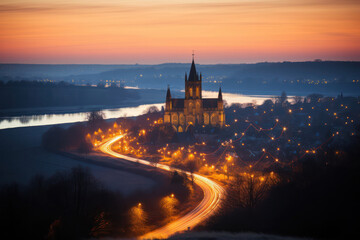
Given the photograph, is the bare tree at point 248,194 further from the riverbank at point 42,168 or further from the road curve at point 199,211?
the riverbank at point 42,168

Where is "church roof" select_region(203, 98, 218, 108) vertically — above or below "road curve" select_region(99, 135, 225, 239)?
above

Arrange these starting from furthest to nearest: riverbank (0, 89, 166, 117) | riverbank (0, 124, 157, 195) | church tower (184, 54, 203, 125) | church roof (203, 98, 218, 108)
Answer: riverbank (0, 89, 166, 117) < church roof (203, 98, 218, 108) < church tower (184, 54, 203, 125) < riverbank (0, 124, 157, 195)

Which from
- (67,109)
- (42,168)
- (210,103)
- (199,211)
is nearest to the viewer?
(199,211)

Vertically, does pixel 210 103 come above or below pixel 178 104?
above

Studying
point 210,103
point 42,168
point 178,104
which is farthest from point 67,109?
point 42,168

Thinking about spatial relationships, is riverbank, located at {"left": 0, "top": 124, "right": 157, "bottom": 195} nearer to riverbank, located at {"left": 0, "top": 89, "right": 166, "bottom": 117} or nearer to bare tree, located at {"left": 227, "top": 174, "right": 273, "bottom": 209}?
bare tree, located at {"left": 227, "top": 174, "right": 273, "bottom": 209}

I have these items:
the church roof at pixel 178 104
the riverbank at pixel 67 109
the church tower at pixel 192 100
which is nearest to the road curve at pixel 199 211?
the church tower at pixel 192 100

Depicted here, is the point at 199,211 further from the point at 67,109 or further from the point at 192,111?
the point at 67,109

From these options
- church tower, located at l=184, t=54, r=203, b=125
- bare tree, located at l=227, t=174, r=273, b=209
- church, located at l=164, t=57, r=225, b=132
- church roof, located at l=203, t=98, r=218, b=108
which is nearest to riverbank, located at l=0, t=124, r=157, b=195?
bare tree, located at l=227, t=174, r=273, b=209
